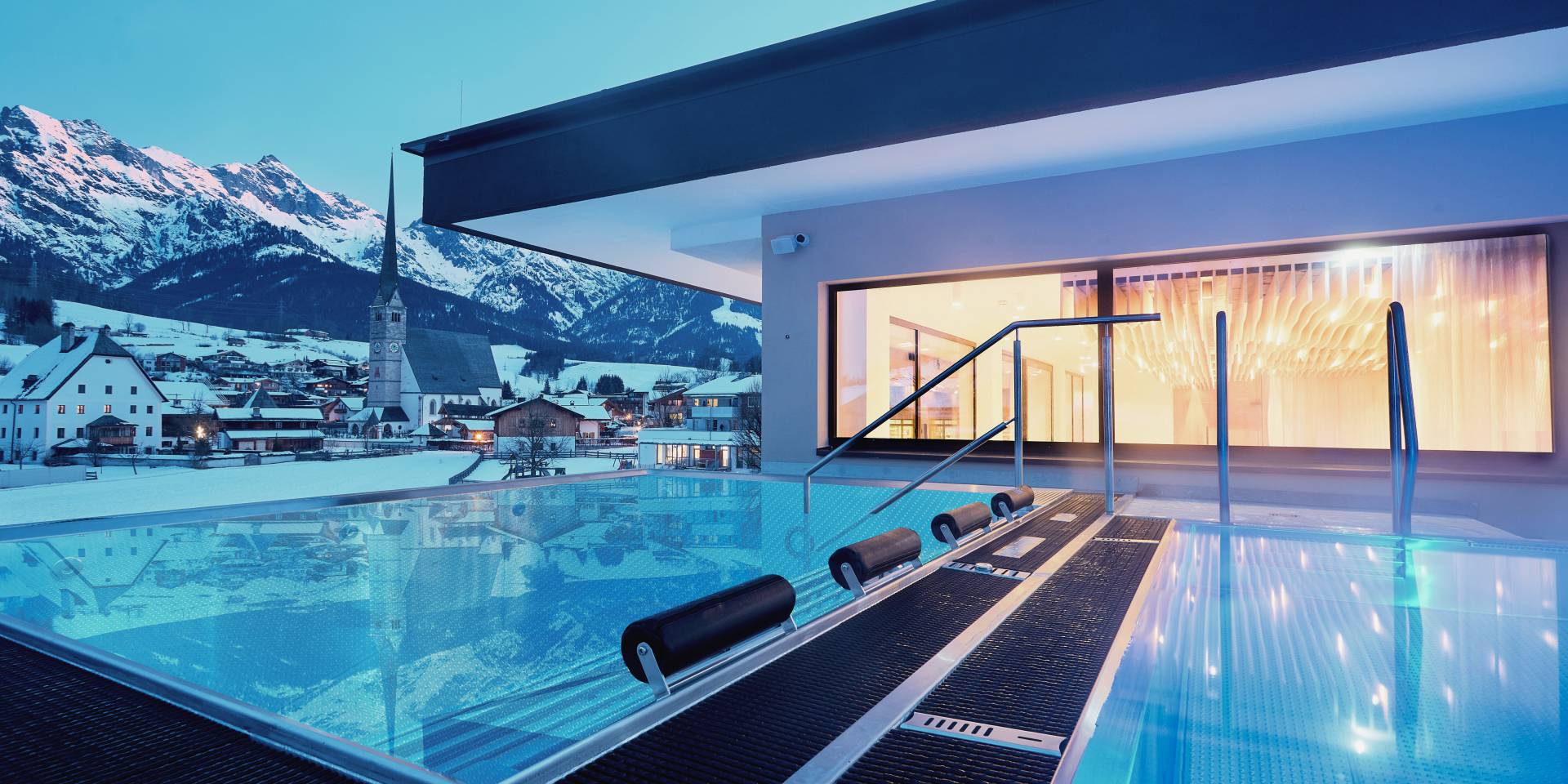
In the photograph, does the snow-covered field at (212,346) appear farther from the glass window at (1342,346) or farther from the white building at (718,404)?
the glass window at (1342,346)

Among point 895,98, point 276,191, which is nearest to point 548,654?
point 895,98

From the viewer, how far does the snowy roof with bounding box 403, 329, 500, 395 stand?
809 inches

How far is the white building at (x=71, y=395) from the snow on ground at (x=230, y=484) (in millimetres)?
997

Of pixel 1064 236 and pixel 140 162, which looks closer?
pixel 1064 236

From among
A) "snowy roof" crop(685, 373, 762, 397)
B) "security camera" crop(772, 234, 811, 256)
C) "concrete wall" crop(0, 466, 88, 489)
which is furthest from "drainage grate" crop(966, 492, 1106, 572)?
"concrete wall" crop(0, 466, 88, 489)

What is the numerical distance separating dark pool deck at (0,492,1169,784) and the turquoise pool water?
0.50 meters

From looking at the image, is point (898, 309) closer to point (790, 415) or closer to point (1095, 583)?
point (790, 415)

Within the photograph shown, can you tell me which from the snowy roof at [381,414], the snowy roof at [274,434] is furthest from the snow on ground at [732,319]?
the snowy roof at [274,434]

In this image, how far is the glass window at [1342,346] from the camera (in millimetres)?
5172

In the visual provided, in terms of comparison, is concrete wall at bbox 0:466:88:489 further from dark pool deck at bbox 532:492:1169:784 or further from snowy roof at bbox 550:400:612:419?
dark pool deck at bbox 532:492:1169:784

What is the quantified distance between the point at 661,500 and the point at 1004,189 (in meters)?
3.73

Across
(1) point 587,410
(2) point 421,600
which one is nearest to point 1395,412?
(2) point 421,600

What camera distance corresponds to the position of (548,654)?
9.30 ft

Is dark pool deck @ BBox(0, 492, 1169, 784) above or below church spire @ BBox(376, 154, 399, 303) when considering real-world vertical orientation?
below
